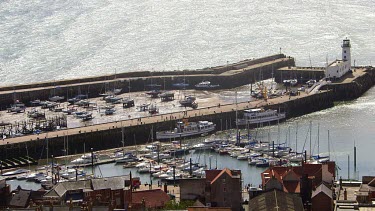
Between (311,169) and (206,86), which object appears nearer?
(311,169)

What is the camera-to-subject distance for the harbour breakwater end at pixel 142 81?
315 ft

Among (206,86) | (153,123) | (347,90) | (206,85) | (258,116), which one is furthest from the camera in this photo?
(206,85)

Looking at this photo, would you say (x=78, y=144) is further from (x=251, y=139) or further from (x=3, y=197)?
(x=3, y=197)

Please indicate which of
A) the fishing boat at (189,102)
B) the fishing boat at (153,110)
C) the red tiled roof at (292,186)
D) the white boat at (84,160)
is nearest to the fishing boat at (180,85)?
the fishing boat at (189,102)

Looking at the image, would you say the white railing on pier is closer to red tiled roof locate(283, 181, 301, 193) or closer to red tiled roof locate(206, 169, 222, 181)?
red tiled roof locate(206, 169, 222, 181)

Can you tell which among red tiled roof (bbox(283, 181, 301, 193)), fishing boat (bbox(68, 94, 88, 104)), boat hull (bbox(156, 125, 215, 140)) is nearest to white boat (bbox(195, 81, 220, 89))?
fishing boat (bbox(68, 94, 88, 104))

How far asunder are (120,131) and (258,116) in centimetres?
1079

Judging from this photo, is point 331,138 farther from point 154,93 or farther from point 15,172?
point 15,172

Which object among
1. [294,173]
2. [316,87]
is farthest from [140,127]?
[294,173]

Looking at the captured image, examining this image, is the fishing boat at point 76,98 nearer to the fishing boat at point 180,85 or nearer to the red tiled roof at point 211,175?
the fishing boat at point 180,85

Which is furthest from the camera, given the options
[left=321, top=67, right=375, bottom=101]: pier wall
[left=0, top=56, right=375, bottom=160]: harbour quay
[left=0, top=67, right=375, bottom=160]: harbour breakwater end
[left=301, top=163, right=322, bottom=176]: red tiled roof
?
[left=321, top=67, right=375, bottom=101]: pier wall

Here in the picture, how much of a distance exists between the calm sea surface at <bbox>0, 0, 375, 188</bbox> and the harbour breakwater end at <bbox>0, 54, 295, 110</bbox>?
5.59m

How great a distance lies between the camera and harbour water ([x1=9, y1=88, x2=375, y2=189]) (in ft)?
236

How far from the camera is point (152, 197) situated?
58781 mm
